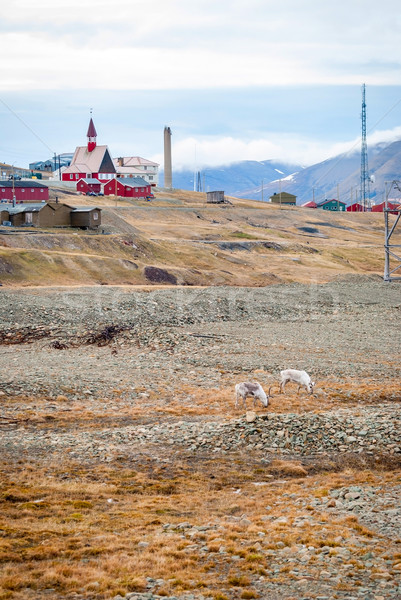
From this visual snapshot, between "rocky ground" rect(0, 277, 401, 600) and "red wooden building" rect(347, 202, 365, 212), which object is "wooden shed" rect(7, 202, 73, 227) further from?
"red wooden building" rect(347, 202, 365, 212)

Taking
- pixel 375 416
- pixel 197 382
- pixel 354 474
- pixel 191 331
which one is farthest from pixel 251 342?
pixel 354 474

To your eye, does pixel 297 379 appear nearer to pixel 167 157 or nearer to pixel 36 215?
pixel 36 215

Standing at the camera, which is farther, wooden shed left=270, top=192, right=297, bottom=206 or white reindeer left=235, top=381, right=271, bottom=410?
wooden shed left=270, top=192, right=297, bottom=206

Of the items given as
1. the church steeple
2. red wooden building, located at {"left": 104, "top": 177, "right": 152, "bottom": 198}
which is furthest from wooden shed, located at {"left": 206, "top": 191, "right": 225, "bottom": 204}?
the church steeple

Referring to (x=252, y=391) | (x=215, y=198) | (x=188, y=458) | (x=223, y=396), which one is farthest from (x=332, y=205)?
(x=188, y=458)

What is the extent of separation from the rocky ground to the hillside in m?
10.9

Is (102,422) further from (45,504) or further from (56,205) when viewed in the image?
(56,205)

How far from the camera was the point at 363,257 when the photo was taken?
340 feet

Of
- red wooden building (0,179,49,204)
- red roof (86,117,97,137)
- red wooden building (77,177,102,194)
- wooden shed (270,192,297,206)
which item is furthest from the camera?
wooden shed (270,192,297,206)

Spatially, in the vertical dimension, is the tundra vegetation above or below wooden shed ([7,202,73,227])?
below

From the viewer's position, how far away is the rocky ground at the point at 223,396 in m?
15.8

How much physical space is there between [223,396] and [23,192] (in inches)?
3207

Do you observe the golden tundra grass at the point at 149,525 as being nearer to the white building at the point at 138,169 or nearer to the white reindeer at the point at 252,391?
the white reindeer at the point at 252,391

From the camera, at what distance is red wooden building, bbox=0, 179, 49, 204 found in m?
103
